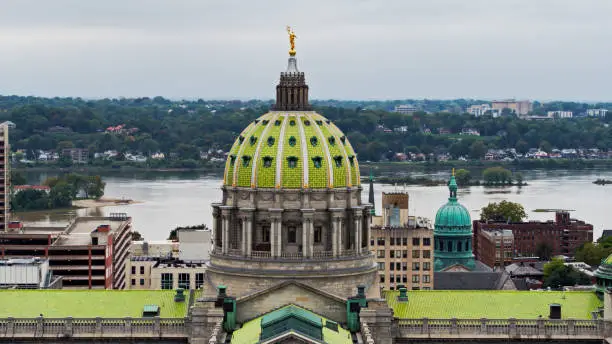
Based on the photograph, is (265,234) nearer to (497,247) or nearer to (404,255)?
(404,255)

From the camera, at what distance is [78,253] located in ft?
428

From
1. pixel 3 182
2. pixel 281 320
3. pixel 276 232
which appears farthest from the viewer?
pixel 3 182

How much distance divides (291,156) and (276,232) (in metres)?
4.26

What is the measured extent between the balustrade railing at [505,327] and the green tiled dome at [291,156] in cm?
879

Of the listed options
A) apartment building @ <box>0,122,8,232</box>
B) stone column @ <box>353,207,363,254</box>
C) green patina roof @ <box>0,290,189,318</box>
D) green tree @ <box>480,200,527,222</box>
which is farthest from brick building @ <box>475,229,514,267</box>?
green patina roof @ <box>0,290,189,318</box>

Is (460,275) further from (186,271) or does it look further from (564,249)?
(564,249)

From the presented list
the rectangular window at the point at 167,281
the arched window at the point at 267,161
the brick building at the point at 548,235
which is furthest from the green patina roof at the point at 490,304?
the brick building at the point at 548,235

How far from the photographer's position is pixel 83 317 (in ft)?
272

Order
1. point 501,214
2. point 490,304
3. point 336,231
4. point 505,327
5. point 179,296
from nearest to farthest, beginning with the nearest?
1. point 505,327
2. point 336,231
3. point 490,304
4. point 179,296
5. point 501,214

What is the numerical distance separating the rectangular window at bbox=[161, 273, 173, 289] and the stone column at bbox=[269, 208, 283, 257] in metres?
43.1

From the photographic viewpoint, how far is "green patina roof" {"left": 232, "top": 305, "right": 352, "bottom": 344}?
2977 inches

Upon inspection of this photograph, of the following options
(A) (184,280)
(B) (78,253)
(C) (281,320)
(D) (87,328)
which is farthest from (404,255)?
(C) (281,320)

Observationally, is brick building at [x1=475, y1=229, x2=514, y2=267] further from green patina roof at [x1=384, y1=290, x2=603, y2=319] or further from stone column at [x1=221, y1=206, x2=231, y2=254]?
stone column at [x1=221, y1=206, x2=231, y2=254]

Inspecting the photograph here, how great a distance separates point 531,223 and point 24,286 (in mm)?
94444
